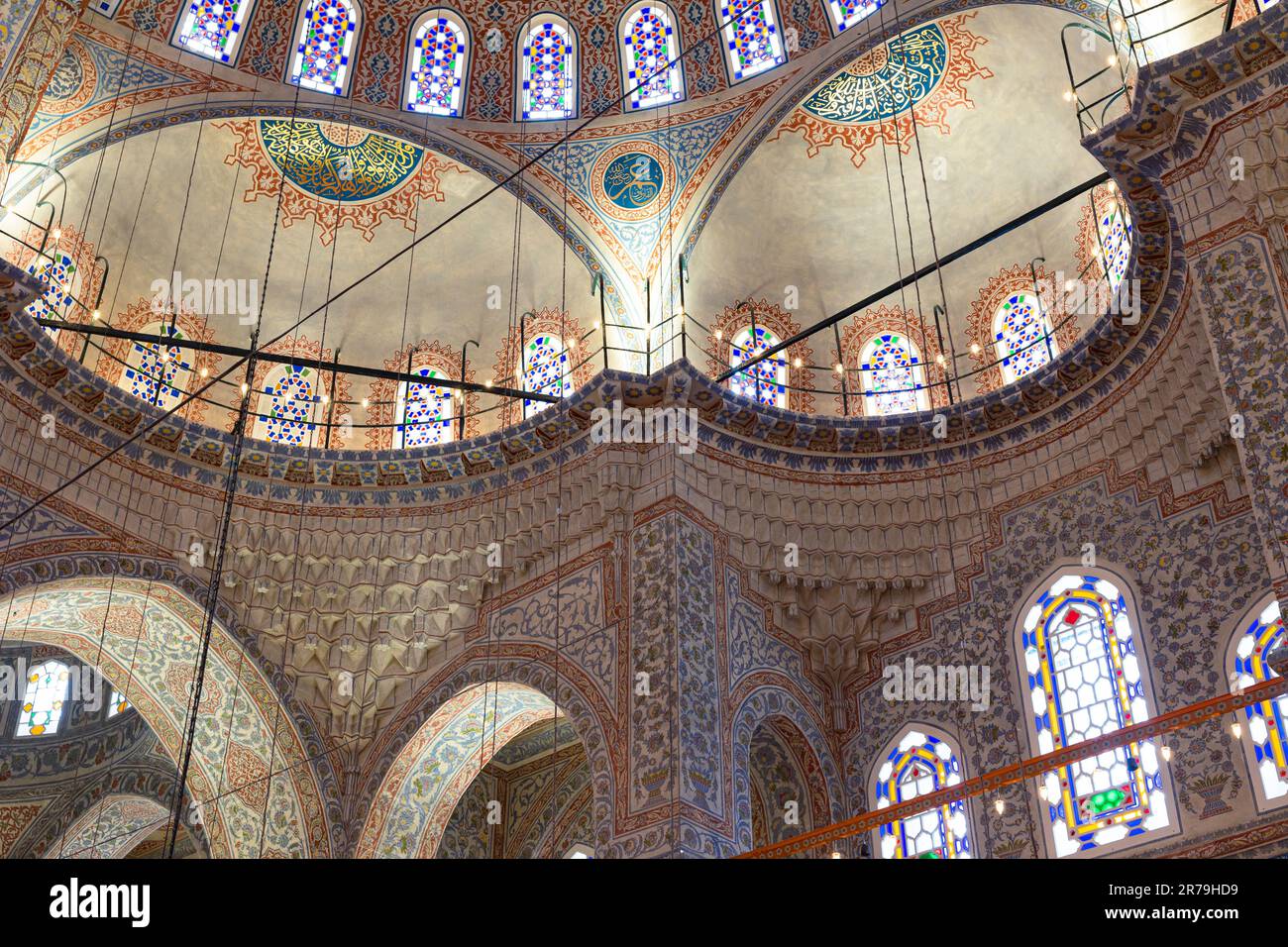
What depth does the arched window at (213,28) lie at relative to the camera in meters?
12.1

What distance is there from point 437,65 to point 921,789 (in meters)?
8.04

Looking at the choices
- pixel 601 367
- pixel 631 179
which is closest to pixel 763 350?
pixel 601 367

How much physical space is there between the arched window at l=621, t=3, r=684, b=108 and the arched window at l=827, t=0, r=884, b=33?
1545 millimetres

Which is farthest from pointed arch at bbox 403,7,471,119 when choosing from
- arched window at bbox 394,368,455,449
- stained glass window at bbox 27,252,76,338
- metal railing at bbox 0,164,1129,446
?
stained glass window at bbox 27,252,76,338

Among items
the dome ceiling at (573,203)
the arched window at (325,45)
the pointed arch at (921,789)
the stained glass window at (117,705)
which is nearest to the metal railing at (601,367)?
the dome ceiling at (573,203)

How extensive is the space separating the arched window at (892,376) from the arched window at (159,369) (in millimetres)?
6182

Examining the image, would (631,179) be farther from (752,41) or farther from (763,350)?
(763,350)

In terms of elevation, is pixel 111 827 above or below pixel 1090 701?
above

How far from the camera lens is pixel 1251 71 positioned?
793cm

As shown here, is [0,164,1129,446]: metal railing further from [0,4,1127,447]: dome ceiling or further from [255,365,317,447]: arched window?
[0,4,1127,447]: dome ceiling

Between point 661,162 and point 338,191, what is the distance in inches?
124

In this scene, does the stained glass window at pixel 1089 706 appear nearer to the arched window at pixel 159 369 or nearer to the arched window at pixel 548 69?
the arched window at pixel 548 69

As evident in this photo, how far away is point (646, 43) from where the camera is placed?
505 inches
